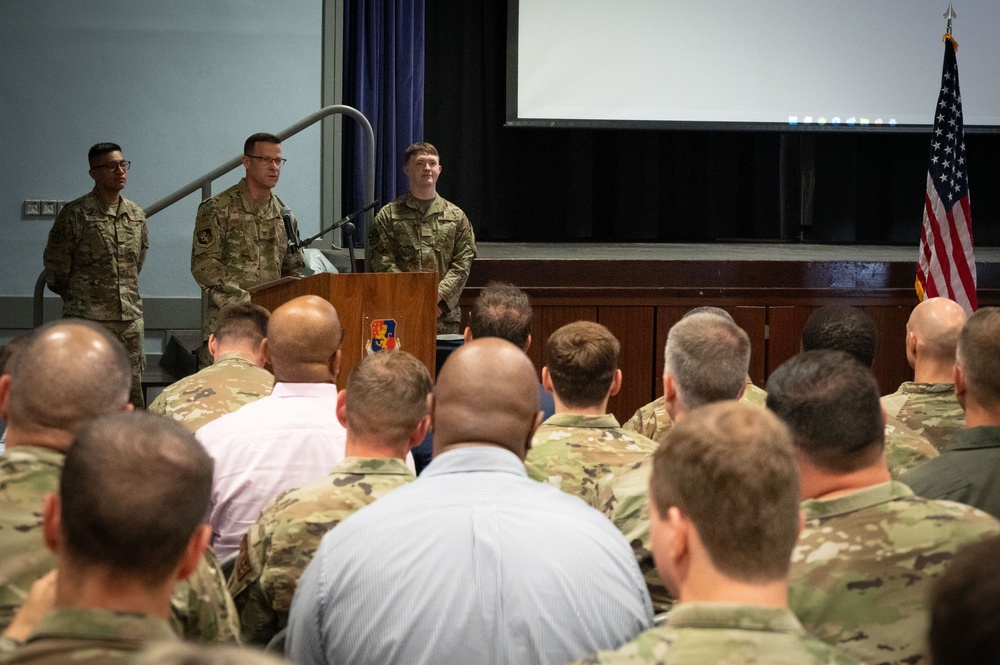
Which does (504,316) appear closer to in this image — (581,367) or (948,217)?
(581,367)

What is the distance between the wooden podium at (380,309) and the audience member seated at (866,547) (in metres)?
2.72

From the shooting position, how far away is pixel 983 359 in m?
2.61

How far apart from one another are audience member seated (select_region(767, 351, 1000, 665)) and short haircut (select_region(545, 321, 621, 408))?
3.38 ft

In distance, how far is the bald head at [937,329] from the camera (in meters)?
3.37

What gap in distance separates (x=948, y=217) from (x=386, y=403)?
4224 millimetres

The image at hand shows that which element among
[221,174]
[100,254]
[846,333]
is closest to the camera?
[846,333]

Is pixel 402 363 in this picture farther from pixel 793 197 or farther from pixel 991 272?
pixel 793 197

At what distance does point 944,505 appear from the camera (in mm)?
1835

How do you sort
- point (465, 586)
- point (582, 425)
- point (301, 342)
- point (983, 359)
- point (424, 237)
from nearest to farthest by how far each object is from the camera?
point (465, 586)
point (983, 359)
point (582, 425)
point (301, 342)
point (424, 237)

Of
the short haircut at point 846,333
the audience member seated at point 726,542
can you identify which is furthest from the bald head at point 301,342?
the audience member seated at point 726,542

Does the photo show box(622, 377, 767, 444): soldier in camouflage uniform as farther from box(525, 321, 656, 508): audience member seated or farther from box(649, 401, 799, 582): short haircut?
box(649, 401, 799, 582): short haircut

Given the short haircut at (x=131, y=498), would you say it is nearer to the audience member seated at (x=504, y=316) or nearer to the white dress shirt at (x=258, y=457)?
the white dress shirt at (x=258, y=457)

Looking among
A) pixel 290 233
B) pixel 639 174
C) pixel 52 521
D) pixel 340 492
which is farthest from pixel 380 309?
pixel 639 174

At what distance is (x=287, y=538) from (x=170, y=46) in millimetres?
6027
